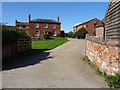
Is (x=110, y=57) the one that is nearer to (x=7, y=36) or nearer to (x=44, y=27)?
(x=7, y=36)

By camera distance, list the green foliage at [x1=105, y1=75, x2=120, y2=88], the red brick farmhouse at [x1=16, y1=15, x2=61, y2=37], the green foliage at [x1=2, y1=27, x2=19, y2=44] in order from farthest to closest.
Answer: the red brick farmhouse at [x1=16, y1=15, x2=61, y2=37] < the green foliage at [x1=2, y1=27, x2=19, y2=44] < the green foliage at [x1=105, y1=75, x2=120, y2=88]

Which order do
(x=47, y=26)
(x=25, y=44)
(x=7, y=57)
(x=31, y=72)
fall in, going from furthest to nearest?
(x=47, y=26), (x=25, y=44), (x=7, y=57), (x=31, y=72)

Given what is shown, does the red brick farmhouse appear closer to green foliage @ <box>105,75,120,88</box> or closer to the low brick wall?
the low brick wall

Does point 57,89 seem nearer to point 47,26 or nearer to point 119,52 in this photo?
point 119,52

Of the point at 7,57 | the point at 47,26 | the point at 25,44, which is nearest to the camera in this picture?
the point at 7,57

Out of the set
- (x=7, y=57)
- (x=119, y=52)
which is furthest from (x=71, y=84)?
(x=7, y=57)

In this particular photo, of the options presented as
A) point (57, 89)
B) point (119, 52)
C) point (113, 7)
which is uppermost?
point (113, 7)

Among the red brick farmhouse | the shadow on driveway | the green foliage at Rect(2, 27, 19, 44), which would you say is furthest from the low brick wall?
the red brick farmhouse

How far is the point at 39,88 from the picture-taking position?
27.5 feet

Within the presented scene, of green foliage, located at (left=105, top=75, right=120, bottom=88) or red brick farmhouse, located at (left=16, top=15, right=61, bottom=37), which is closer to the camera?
green foliage, located at (left=105, top=75, right=120, bottom=88)

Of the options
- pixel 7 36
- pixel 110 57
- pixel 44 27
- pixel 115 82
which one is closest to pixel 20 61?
pixel 7 36

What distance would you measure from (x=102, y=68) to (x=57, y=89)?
3119mm

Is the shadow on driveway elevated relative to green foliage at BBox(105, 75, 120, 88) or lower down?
lower down

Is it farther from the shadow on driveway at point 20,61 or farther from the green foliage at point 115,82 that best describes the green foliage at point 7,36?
the green foliage at point 115,82
